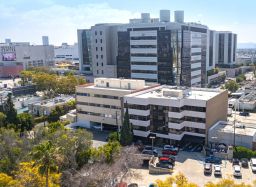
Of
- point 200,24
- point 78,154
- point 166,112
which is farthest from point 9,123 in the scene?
point 200,24

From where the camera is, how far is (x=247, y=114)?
8794 cm

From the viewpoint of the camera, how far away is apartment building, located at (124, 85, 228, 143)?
61.9 m

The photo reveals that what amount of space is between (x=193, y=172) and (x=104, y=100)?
29500 mm

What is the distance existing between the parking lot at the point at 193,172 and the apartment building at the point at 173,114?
5685 mm

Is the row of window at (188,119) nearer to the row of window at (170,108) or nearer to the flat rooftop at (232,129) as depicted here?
the row of window at (170,108)

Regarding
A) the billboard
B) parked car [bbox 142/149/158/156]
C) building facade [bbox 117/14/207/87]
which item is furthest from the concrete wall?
the billboard

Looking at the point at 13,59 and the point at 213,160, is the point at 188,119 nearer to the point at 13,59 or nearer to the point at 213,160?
the point at 213,160

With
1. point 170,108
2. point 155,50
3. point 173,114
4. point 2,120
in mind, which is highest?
point 155,50

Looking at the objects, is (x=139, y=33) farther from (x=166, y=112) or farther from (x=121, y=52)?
(x=166, y=112)

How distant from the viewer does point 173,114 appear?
62.4 meters

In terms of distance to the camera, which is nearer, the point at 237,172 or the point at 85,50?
the point at 237,172

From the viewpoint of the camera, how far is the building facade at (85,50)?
456 feet

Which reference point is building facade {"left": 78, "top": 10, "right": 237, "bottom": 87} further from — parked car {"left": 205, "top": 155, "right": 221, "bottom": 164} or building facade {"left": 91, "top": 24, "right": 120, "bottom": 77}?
parked car {"left": 205, "top": 155, "right": 221, "bottom": 164}

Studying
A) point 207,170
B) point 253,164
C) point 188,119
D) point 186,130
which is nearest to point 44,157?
point 207,170
